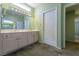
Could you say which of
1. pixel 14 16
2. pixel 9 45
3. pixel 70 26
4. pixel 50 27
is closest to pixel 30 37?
pixel 50 27

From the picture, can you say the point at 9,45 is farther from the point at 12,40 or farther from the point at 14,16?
the point at 14,16

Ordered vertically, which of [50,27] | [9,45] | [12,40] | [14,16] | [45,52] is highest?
[14,16]

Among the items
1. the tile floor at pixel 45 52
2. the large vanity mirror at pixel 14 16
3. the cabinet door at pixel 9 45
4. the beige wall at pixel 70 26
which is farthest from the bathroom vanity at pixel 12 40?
the beige wall at pixel 70 26

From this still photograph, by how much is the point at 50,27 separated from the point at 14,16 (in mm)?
1496

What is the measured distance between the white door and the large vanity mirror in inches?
30.1

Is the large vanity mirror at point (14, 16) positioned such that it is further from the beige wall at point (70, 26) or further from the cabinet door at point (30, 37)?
the beige wall at point (70, 26)

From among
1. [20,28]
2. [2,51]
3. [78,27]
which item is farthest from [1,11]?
[78,27]

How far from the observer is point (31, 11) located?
370 centimetres

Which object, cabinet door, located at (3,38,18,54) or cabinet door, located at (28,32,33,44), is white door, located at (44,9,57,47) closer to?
cabinet door, located at (28,32,33,44)

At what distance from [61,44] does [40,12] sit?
169 cm

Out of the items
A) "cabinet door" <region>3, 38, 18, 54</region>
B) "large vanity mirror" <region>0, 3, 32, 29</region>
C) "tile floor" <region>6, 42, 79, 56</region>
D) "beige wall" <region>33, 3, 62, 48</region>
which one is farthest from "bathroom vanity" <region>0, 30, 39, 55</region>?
"beige wall" <region>33, 3, 62, 48</region>

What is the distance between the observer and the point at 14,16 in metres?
3.08

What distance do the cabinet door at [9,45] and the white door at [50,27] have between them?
Result: 4.80 ft

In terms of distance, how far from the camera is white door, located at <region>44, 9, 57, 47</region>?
3.32 metres
